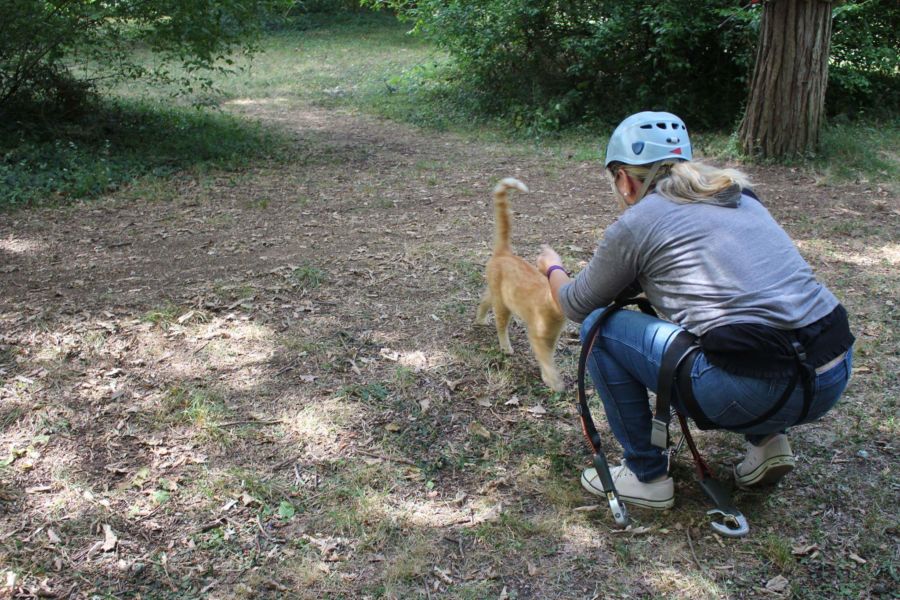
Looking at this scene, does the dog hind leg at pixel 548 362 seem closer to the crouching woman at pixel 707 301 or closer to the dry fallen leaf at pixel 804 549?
the crouching woman at pixel 707 301

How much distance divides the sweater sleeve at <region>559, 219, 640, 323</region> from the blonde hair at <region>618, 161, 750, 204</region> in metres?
0.22

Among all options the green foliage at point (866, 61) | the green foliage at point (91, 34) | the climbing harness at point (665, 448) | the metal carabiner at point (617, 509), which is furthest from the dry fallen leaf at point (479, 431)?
the green foliage at point (866, 61)

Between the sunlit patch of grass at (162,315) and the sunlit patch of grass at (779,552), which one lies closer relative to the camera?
the sunlit patch of grass at (779,552)

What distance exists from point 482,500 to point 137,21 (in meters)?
7.89

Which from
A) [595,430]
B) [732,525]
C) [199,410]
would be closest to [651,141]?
[595,430]

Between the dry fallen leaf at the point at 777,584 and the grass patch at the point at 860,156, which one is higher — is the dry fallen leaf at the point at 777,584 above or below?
below

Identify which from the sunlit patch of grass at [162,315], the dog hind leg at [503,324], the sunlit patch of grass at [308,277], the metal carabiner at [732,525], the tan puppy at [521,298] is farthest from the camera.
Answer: the sunlit patch of grass at [308,277]

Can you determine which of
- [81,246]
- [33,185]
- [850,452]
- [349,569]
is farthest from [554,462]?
[33,185]

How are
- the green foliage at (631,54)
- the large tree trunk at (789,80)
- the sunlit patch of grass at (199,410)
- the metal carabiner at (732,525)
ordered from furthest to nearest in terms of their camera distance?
1. the green foliage at (631,54)
2. the large tree trunk at (789,80)
3. the sunlit patch of grass at (199,410)
4. the metal carabiner at (732,525)

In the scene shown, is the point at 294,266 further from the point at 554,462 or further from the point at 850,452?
the point at 850,452

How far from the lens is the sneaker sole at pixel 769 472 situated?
301cm

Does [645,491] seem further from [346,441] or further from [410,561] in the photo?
[346,441]

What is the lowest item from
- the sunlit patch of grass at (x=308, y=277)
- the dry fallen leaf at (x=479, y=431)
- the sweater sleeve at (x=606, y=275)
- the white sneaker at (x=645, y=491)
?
the dry fallen leaf at (x=479, y=431)

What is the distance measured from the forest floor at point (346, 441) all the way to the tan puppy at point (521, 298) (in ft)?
0.59
